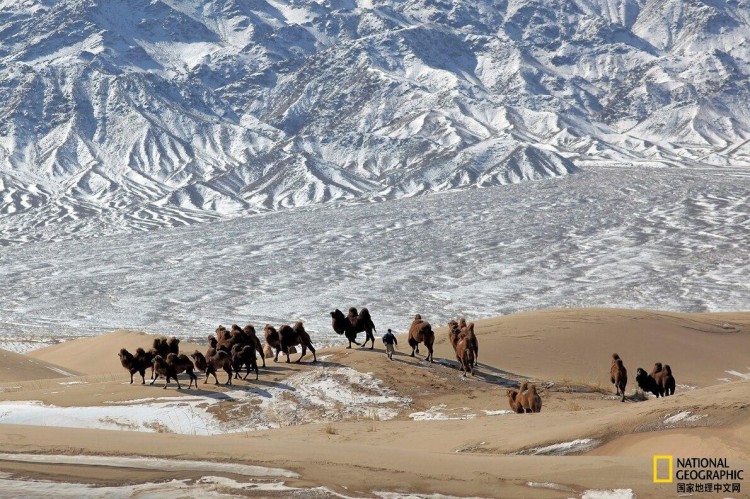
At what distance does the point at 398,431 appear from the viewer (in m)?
16.2

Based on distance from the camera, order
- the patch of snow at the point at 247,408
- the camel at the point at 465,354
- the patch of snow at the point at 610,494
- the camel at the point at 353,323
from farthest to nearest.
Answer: the camel at the point at 353,323 → the camel at the point at 465,354 → the patch of snow at the point at 247,408 → the patch of snow at the point at 610,494

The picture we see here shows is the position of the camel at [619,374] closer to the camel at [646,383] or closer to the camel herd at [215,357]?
the camel at [646,383]

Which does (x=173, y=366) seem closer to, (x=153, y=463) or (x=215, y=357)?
(x=215, y=357)

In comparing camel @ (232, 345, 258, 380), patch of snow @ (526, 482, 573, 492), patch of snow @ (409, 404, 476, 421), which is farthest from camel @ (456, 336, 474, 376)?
patch of snow @ (526, 482, 573, 492)

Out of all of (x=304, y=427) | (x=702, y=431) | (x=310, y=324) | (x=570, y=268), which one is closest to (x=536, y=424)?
(x=702, y=431)

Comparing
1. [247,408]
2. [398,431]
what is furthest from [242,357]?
[398,431]

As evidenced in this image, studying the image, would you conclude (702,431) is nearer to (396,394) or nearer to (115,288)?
(396,394)

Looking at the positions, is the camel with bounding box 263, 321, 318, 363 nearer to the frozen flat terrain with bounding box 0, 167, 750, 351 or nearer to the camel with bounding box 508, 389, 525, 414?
the camel with bounding box 508, 389, 525, 414

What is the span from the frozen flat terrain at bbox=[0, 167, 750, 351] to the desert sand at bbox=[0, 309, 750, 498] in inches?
1582

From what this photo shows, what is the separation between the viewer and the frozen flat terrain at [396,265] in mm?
84250

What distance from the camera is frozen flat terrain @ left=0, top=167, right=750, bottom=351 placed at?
84250 millimetres

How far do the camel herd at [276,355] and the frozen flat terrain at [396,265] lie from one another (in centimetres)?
4209

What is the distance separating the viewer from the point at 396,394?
20078mm

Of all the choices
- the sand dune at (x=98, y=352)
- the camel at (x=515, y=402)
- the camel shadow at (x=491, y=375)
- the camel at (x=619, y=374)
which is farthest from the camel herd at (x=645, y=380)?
the sand dune at (x=98, y=352)
